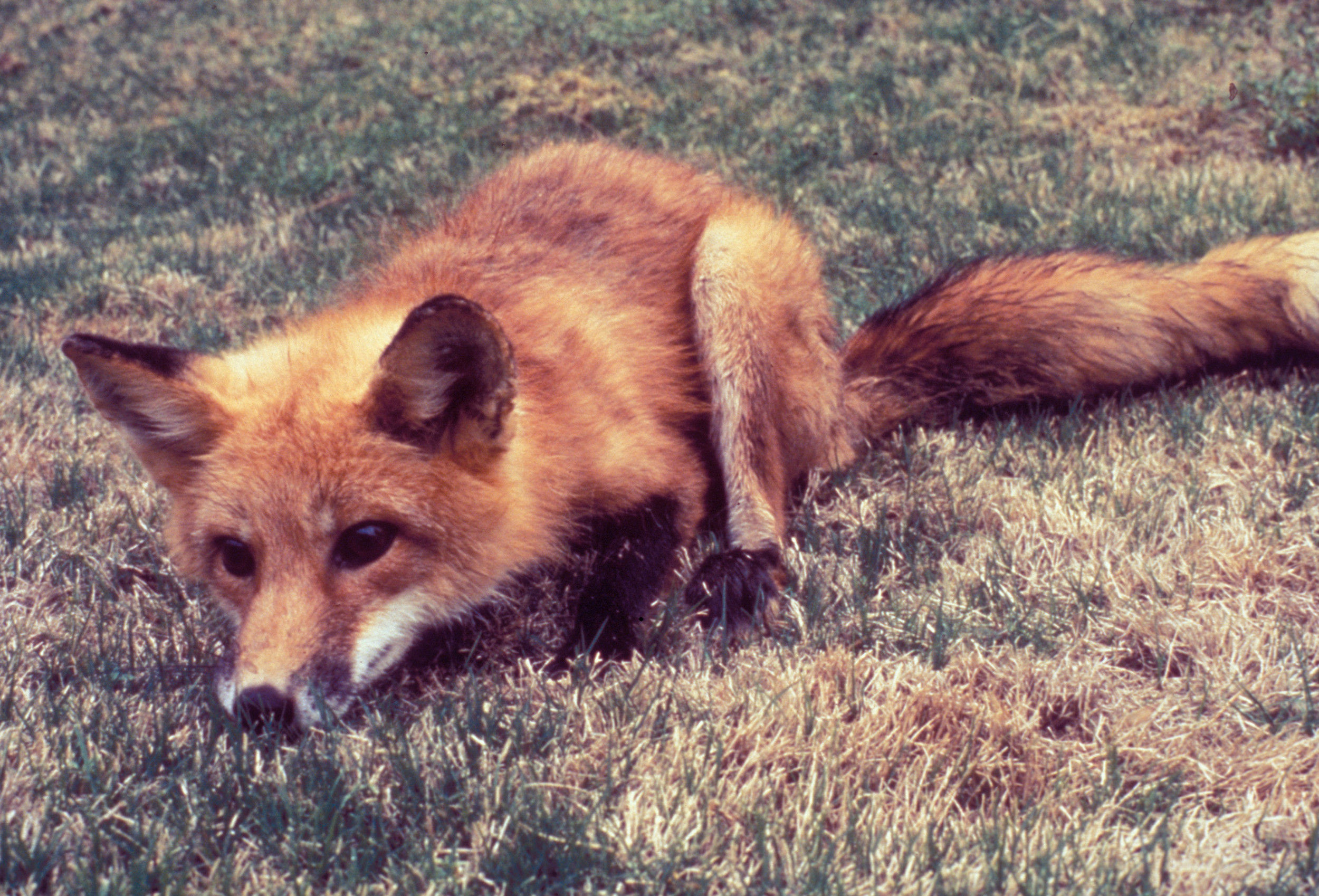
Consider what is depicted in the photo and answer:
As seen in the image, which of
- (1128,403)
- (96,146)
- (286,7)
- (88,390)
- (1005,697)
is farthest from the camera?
(286,7)

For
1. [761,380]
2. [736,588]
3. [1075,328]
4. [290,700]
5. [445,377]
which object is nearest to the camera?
[290,700]

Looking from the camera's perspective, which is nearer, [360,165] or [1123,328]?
[1123,328]

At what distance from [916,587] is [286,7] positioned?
509 inches

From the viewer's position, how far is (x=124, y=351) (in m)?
2.82

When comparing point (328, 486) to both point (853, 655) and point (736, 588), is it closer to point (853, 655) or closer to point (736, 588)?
point (736, 588)

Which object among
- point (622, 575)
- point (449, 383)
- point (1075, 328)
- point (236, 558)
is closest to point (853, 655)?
point (622, 575)

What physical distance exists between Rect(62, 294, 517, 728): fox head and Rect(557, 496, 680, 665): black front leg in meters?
0.34

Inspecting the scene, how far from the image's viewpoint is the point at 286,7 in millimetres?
13477

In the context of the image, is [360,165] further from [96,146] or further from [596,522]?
[596,522]

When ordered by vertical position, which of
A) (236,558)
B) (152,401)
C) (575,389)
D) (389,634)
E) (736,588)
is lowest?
(736,588)

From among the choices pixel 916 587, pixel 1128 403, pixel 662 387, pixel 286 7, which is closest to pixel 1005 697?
pixel 916 587

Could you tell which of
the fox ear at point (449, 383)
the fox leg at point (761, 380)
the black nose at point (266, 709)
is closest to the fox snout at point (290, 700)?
the black nose at point (266, 709)

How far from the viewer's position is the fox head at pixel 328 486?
2.66 m

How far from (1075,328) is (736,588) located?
189 cm
